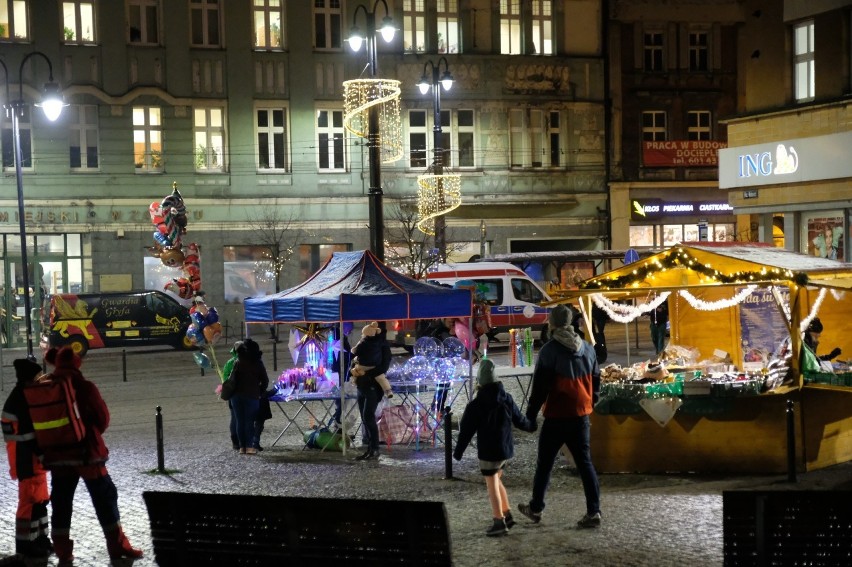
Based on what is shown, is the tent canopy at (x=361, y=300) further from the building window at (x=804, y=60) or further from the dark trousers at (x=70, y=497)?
the building window at (x=804, y=60)

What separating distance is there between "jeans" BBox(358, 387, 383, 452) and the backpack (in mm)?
6107

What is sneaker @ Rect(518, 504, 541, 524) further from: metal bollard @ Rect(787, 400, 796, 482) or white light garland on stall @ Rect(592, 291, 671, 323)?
white light garland on stall @ Rect(592, 291, 671, 323)

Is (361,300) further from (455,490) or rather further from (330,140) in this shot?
(330,140)

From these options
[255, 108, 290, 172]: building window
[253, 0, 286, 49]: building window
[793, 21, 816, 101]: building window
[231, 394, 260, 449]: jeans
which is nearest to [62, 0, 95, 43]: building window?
[253, 0, 286, 49]: building window

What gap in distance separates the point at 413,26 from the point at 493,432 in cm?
3448

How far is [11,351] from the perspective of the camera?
36656 millimetres

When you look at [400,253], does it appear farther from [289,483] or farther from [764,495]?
[764,495]

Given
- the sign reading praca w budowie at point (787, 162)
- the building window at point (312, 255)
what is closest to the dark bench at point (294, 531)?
the sign reading praca w budowie at point (787, 162)

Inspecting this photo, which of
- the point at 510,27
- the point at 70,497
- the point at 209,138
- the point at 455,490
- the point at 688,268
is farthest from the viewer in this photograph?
the point at 510,27

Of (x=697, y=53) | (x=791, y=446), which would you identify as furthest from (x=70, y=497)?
(x=697, y=53)

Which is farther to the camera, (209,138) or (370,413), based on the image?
(209,138)

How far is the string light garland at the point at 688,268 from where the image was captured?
1349 cm

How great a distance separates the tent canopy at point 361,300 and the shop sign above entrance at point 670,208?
30863 millimetres

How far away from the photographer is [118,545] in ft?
32.4
